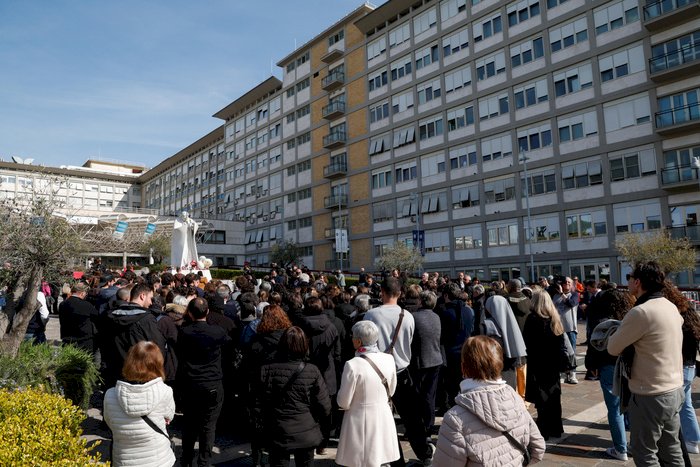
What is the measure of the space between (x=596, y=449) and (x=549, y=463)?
2.68ft

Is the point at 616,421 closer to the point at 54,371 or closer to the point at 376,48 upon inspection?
the point at 54,371

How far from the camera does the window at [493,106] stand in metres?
36.1

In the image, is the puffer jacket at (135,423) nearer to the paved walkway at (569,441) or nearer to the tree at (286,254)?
the paved walkway at (569,441)

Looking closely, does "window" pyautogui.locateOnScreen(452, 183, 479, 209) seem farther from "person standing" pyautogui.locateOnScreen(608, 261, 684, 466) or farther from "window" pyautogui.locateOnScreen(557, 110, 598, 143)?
"person standing" pyautogui.locateOnScreen(608, 261, 684, 466)

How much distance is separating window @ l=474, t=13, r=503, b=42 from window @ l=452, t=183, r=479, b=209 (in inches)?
443

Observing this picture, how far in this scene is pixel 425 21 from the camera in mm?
41438

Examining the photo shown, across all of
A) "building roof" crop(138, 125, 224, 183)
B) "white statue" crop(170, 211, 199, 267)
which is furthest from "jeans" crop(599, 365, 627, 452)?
"building roof" crop(138, 125, 224, 183)

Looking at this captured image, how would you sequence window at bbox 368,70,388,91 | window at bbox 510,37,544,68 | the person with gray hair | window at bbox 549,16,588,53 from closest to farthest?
the person with gray hair
window at bbox 549,16,588,53
window at bbox 510,37,544,68
window at bbox 368,70,388,91

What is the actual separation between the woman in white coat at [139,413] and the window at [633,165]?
32.4 metres

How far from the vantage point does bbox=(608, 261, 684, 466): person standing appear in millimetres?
3797

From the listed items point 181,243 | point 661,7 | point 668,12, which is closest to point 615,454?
point 181,243

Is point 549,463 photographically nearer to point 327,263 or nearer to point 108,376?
point 108,376

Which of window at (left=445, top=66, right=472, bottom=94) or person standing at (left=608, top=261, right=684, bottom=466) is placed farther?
window at (left=445, top=66, right=472, bottom=94)

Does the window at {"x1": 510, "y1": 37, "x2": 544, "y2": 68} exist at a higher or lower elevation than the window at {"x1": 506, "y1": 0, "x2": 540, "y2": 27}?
lower
